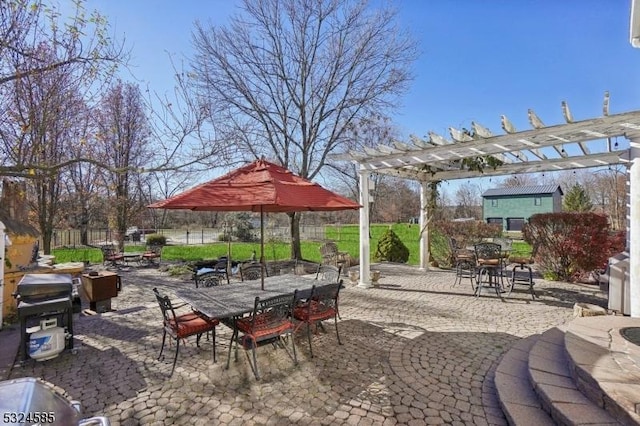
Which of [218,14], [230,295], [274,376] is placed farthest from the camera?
[218,14]

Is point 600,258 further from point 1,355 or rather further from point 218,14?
point 218,14

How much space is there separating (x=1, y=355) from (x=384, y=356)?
185 inches

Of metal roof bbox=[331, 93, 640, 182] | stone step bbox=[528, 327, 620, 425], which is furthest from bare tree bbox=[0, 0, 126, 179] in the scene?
stone step bbox=[528, 327, 620, 425]

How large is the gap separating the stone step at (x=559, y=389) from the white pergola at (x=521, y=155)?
1.97 metres

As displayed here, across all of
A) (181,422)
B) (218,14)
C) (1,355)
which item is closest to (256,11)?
(218,14)

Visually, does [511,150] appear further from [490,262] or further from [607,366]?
[607,366]

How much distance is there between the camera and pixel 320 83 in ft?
37.5

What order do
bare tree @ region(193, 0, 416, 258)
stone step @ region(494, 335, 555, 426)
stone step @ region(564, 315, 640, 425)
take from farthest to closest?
bare tree @ region(193, 0, 416, 258) < stone step @ region(494, 335, 555, 426) < stone step @ region(564, 315, 640, 425)

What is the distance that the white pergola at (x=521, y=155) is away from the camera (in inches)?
175

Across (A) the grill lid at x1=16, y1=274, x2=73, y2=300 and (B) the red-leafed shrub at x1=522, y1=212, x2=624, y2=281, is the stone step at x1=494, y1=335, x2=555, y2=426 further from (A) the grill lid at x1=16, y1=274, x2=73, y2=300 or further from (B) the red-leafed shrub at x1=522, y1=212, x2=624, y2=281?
(B) the red-leafed shrub at x1=522, y1=212, x2=624, y2=281

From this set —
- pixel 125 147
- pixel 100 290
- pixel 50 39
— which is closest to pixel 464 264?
pixel 100 290

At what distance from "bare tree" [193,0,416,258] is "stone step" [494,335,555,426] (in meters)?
8.63

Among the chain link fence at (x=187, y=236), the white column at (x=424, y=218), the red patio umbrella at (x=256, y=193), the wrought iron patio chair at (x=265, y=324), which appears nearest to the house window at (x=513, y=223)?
the chain link fence at (x=187, y=236)

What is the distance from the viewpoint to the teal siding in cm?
2783
